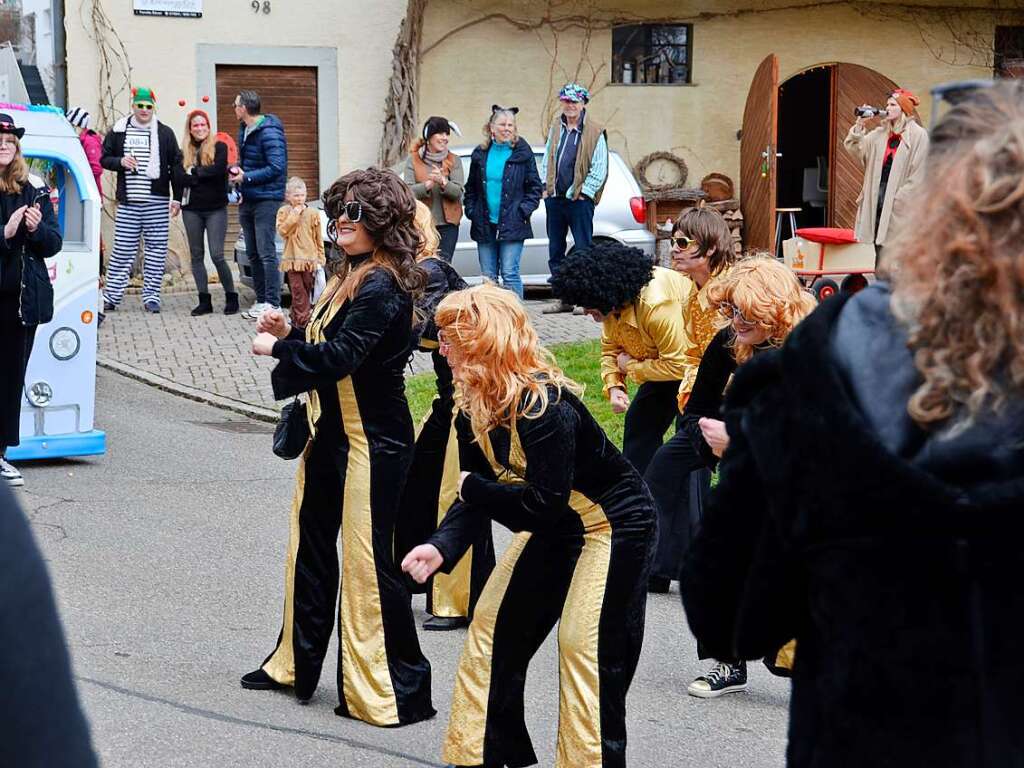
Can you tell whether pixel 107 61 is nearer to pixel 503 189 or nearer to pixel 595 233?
pixel 595 233

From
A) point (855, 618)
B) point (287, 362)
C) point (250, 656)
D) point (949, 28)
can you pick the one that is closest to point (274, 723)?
point (250, 656)

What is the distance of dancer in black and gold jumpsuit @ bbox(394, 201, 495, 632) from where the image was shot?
21.6 ft

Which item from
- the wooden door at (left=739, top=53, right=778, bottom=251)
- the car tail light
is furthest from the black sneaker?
the wooden door at (left=739, top=53, right=778, bottom=251)

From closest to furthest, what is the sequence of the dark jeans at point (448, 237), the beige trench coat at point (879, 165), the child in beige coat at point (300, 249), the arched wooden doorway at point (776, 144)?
the beige trench coat at point (879, 165) < the dark jeans at point (448, 237) < the child in beige coat at point (300, 249) < the arched wooden doorway at point (776, 144)

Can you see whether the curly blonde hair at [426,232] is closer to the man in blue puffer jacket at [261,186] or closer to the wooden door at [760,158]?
the man in blue puffer jacket at [261,186]

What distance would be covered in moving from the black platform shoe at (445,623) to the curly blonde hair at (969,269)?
481cm

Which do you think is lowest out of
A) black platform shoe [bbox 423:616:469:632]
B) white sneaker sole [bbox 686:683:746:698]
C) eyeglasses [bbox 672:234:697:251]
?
white sneaker sole [bbox 686:683:746:698]

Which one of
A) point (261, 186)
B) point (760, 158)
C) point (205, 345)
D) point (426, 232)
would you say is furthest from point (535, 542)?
point (760, 158)

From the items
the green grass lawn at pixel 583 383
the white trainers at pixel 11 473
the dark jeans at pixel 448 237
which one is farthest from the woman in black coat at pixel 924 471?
the dark jeans at pixel 448 237

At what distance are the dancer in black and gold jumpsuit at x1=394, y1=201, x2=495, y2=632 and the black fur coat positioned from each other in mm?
4383

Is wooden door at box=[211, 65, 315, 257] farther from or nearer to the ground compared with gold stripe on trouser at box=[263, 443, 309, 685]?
farther from the ground

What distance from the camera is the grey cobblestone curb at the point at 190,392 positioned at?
37.7 ft

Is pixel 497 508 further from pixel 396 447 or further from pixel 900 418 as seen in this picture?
pixel 900 418

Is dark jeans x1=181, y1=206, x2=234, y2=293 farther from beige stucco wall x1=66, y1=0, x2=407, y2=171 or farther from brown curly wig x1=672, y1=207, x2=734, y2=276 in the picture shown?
brown curly wig x1=672, y1=207, x2=734, y2=276
